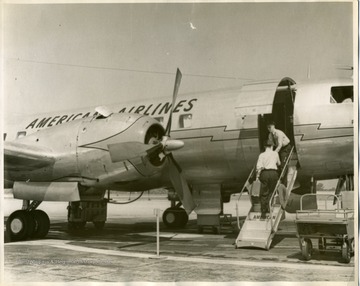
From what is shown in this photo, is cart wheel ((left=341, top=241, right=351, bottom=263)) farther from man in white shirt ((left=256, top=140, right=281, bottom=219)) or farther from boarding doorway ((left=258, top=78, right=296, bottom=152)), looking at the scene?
boarding doorway ((left=258, top=78, right=296, bottom=152))

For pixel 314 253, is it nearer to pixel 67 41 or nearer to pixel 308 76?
pixel 308 76

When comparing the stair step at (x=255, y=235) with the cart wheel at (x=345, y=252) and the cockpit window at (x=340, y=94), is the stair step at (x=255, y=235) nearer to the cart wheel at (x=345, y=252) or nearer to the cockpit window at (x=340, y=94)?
the cart wheel at (x=345, y=252)

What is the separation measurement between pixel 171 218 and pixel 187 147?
425cm

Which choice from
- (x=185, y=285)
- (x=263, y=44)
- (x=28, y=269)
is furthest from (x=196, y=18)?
(x=28, y=269)

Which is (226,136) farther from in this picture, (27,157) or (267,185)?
(27,157)

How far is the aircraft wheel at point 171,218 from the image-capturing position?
46.0 ft

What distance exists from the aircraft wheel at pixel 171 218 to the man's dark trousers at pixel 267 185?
18.2 feet

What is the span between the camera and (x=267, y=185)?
8.81 meters

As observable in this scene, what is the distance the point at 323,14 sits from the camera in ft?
26.6

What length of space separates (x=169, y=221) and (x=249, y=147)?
526 centimetres

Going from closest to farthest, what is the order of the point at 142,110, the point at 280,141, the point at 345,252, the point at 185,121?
1. the point at 345,252
2. the point at 280,141
3. the point at 185,121
4. the point at 142,110

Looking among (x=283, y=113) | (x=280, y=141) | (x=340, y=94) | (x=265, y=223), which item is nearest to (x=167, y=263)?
(x=265, y=223)

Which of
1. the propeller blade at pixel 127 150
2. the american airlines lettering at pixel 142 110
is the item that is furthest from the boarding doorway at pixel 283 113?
the propeller blade at pixel 127 150

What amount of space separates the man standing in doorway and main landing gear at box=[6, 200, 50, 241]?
536cm
